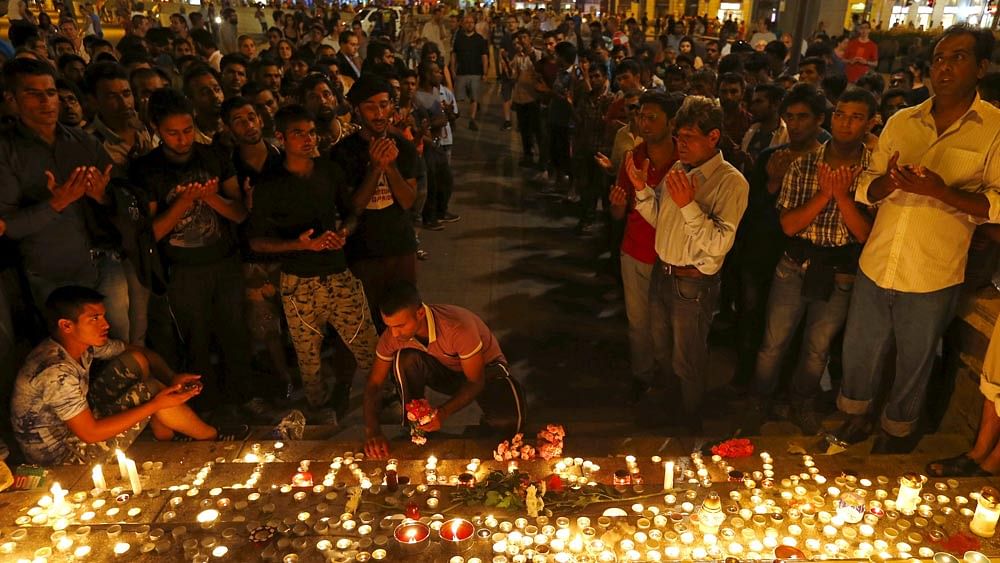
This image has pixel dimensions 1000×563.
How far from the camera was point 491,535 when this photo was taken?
2.45 m

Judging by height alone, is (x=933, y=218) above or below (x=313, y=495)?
above

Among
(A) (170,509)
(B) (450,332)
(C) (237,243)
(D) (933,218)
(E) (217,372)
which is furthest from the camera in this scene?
(E) (217,372)

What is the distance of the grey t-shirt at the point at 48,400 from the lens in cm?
276

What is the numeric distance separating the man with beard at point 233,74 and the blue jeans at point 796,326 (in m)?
4.12

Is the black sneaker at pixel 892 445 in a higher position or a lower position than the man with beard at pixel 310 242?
lower

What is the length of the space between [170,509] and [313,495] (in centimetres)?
52

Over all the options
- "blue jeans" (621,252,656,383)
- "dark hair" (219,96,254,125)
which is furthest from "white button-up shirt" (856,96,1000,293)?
"dark hair" (219,96,254,125)

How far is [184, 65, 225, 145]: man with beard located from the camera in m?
4.42

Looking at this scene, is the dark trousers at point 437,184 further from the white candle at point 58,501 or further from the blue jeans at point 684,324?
the white candle at point 58,501

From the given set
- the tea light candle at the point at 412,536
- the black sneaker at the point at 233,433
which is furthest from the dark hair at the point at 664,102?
the black sneaker at the point at 233,433

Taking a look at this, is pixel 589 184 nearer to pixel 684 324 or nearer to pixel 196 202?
pixel 684 324

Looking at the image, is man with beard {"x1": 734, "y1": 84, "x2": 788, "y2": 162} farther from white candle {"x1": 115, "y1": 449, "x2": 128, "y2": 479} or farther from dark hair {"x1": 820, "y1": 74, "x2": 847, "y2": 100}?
white candle {"x1": 115, "y1": 449, "x2": 128, "y2": 479}

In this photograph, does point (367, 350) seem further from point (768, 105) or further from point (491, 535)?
point (768, 105)

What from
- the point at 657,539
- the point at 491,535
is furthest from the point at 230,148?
the point at 657,539
